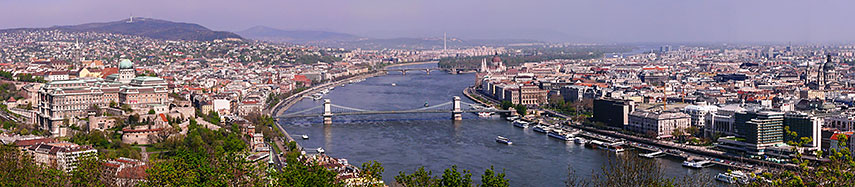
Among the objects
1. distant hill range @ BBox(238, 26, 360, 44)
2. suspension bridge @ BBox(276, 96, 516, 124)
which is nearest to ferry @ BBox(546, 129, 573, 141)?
suspension bridge @ BBox(276, 96, 516, 124)

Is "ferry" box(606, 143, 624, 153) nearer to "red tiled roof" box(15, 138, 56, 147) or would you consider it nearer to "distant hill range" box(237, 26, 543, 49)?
"red tiled roof" box(15, 138, 56, 147)

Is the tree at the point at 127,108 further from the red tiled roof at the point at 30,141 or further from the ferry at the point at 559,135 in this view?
the ferry at the point at 559,135

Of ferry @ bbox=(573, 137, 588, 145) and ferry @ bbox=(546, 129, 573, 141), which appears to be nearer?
ferry @ bbox=(573, 137, 588, 145)

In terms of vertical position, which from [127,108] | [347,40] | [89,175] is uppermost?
[347,40]

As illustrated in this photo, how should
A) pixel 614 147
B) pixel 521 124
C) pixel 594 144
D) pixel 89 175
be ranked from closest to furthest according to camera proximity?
pixel 89 175, pixel 614 147, pixel 594 144, pixel 521 124

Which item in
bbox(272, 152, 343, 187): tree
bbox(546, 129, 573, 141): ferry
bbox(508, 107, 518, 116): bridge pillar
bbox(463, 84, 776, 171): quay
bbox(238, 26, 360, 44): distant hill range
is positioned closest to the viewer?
bbox(272, 152, 343, 187): tree

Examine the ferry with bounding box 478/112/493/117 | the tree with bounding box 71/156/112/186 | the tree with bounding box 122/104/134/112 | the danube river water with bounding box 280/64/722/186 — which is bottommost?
the danube river water with bounding box 280/64/722/186

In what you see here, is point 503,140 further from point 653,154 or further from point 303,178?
point 303,178

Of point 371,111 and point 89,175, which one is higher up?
→ point 89,175

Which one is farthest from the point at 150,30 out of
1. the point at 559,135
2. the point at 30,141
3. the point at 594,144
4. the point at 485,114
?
the point at 30,141
